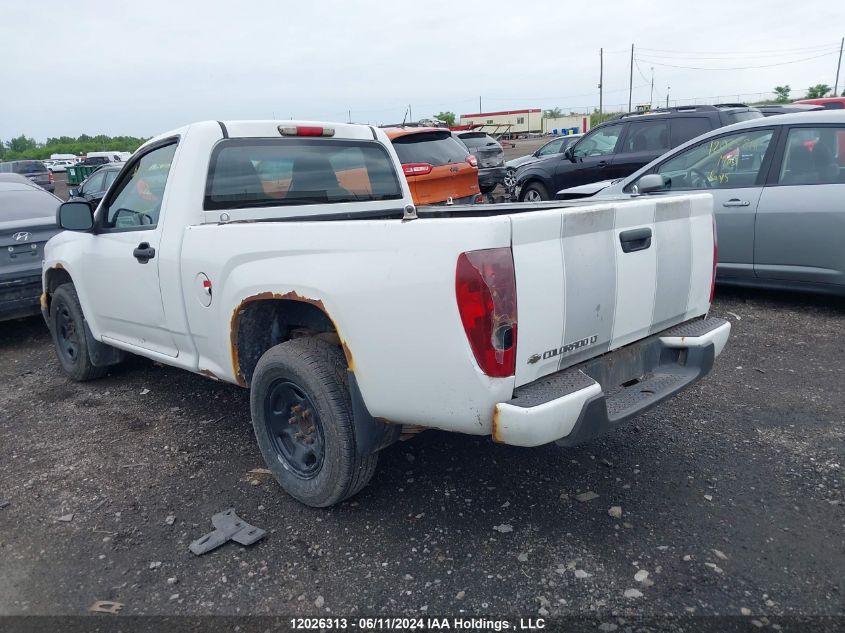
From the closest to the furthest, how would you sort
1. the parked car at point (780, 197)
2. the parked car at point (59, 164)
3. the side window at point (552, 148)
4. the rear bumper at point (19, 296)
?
the parked car at point (780, 197), the rear bumper at point (19, 296), the side window at point (552, 148), the parked car at point (59, 164)

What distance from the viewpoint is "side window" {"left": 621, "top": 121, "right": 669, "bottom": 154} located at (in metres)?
9.92

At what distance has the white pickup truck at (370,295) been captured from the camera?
2.43 meters

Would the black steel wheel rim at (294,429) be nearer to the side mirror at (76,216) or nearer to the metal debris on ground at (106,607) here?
the metal debris on ground at (106,607)

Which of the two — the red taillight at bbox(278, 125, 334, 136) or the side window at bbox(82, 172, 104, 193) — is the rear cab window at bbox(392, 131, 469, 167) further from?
the side window at bbox(82, 172, 104, 193)

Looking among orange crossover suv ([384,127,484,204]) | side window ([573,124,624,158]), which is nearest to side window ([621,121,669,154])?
side window ([573,124,624,158])

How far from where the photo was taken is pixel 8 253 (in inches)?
252

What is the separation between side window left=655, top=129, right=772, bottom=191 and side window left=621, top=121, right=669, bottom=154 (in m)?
3.36

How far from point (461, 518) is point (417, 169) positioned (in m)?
6.74

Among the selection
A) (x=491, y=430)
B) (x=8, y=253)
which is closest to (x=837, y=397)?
(x=491, y=430)

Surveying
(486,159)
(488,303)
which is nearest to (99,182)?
(486,159)

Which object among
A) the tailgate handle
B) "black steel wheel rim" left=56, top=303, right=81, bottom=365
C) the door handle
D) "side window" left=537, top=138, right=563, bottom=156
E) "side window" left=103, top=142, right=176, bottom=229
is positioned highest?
"side window" left=103, top=142, right=176, bottom=229

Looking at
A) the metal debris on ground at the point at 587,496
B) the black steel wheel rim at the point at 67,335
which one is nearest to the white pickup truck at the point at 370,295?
the metal debris on ground at the point at 587,496

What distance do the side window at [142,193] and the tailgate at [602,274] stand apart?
2.45 m

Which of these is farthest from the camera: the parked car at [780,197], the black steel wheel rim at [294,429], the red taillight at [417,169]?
the red taillight at [417,169]
